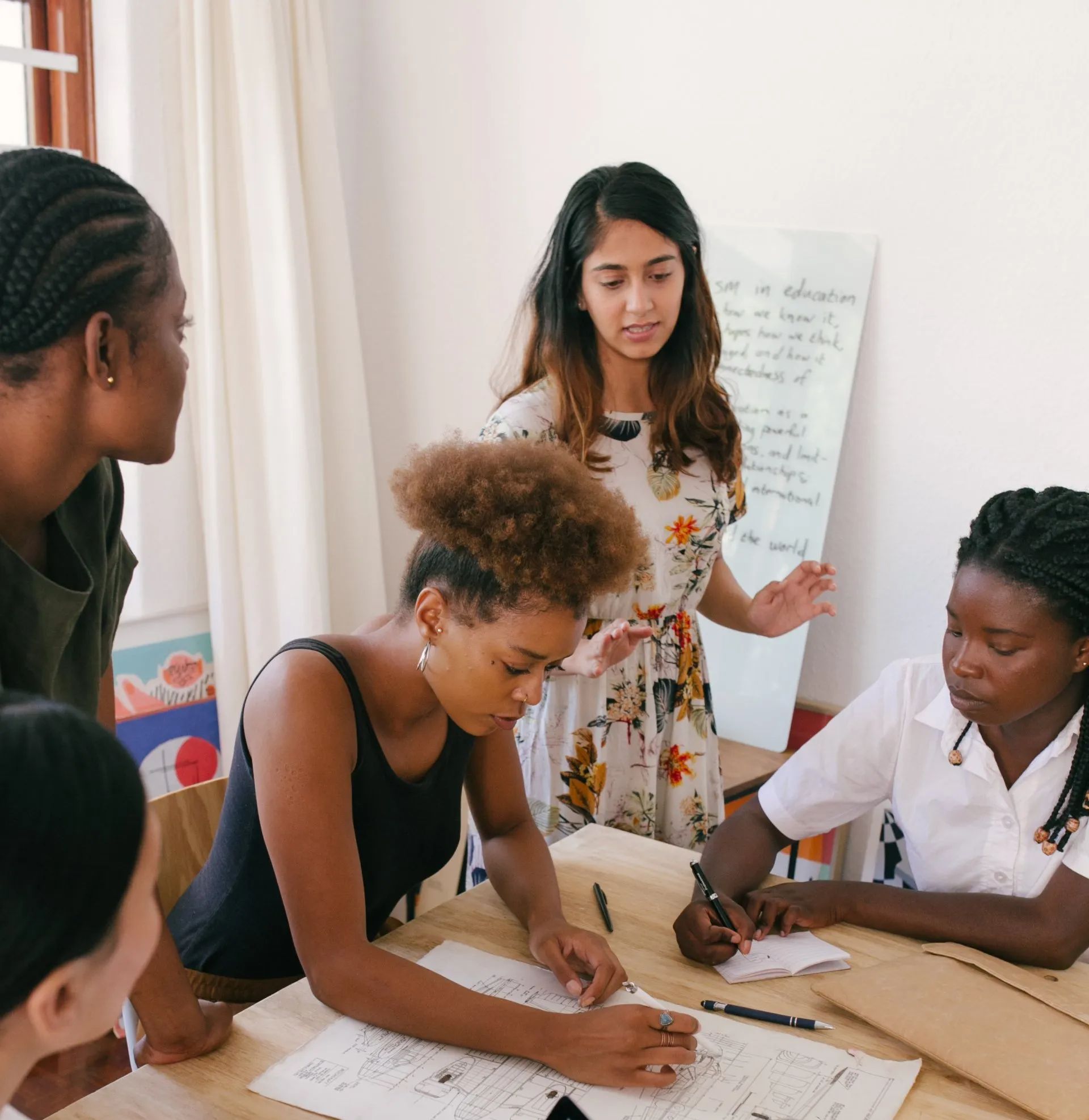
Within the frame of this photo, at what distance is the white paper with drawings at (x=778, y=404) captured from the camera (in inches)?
101

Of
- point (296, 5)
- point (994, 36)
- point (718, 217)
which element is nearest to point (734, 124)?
point (718, 217)

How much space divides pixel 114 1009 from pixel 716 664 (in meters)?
2.10

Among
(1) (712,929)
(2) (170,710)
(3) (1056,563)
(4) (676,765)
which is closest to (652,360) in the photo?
(4) (676,765)

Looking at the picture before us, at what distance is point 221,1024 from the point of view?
1.17 metres

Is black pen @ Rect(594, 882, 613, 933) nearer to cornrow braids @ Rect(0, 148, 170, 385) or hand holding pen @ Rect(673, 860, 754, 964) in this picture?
hand holding pen @ Rect(673, 860, 754, 964)

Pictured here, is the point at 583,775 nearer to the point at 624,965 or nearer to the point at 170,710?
the point at 624,965

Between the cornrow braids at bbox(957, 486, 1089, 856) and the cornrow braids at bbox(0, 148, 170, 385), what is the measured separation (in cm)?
111

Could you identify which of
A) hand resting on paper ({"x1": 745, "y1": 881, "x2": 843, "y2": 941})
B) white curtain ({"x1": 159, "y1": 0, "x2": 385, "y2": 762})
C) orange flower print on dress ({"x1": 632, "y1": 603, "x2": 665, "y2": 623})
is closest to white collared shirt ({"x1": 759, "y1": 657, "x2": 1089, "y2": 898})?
hand resting on paper ({"x1": 745, "y1": 881, "x2": 843, "y2": 941})

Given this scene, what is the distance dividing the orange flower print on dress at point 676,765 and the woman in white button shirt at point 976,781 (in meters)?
0.36

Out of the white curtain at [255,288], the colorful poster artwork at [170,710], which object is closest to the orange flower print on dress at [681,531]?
the white curtain at [255,288]

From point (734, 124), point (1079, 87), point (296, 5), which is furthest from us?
point (296, 5)

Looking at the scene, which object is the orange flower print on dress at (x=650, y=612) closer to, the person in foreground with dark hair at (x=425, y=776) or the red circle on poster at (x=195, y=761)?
the person in foreground with dark hair at (x=425, y=776)

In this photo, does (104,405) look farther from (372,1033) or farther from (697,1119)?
(697,1119)

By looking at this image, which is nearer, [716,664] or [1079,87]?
[1079,87]
